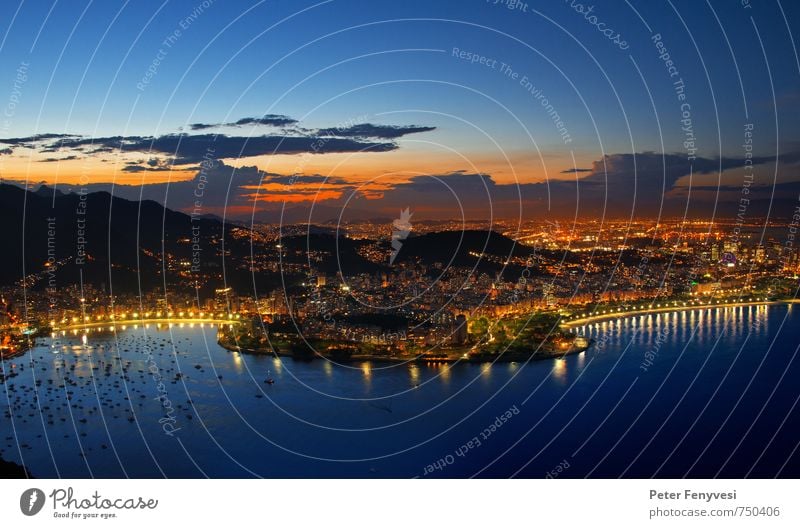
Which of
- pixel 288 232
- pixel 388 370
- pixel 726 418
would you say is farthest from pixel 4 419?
pixel 288 232

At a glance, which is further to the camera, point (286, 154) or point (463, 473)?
point (286, 154)

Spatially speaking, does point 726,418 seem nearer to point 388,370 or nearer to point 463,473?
point 463,473

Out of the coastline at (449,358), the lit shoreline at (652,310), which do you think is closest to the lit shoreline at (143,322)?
the coastline at (449,358)

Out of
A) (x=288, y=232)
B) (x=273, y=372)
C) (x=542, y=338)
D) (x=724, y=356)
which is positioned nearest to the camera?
(x=273, y=372)
